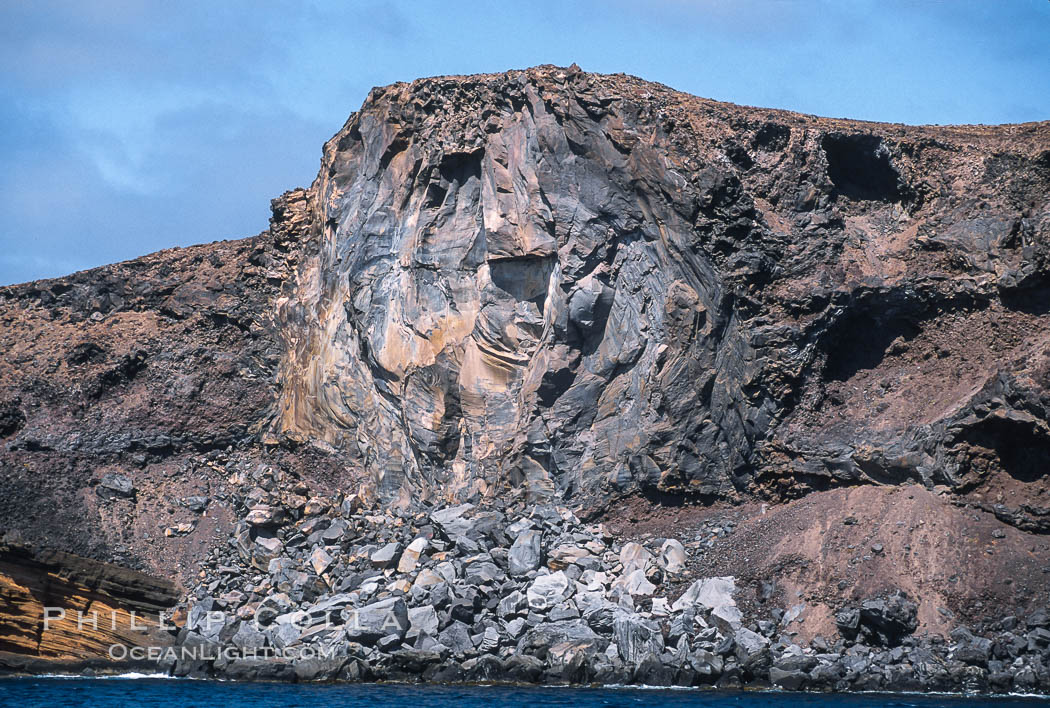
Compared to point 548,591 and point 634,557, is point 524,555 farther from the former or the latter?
point 634,557

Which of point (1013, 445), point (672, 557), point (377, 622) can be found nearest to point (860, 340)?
point (1013, 445)

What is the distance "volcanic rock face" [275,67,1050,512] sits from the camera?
114 ft

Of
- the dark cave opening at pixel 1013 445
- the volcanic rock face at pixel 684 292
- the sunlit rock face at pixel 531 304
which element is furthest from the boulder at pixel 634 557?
the dark cave opening at pixel 1013 445

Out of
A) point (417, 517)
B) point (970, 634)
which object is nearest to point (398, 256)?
point (417, 517)

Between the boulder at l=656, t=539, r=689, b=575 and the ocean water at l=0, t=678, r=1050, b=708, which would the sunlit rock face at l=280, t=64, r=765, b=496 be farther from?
the ocean water at l=0, t=678, r=1050, b=708

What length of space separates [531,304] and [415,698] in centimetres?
1658

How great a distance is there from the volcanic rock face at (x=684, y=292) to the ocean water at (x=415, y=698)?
33.1 ft

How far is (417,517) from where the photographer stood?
35.9 metres

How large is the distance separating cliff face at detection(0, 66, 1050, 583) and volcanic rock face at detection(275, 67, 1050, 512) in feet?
0.29

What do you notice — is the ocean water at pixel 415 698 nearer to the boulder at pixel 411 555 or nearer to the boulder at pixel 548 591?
the boulder at pixel 548 591

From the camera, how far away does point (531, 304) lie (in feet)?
124

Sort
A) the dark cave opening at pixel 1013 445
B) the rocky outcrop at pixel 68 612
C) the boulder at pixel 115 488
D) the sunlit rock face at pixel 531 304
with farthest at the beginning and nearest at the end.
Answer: the boulder at pixel 115 488 → the sunlit rock face at pixel 531 304 → the rocky outcrop at pixel 68 612 → the dark cave opening at pixel 1013 445

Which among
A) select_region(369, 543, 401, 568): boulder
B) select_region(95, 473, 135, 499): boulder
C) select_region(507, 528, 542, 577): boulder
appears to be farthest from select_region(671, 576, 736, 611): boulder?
select_region(95, 473, 135, 499): boulder

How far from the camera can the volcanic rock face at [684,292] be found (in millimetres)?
34656
